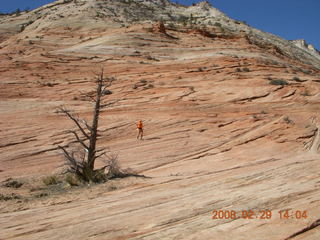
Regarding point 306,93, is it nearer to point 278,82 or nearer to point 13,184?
point 278,82

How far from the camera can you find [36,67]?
2166 centimetres

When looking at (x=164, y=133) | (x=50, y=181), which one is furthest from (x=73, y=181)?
(x=164, y=133)

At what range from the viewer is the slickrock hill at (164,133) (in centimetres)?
481

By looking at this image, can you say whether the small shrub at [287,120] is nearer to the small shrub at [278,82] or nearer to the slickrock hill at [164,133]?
the slickrock hill at [164,133]

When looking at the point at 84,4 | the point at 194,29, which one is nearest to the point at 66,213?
the point at 194,29

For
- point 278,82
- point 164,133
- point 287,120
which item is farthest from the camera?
point 278,82

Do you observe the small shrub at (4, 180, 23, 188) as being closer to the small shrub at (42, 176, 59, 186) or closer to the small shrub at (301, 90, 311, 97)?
the small shrub at (42, 176, 59, 186)

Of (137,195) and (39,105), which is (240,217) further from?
(39,105)

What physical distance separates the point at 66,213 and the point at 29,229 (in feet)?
2.63
